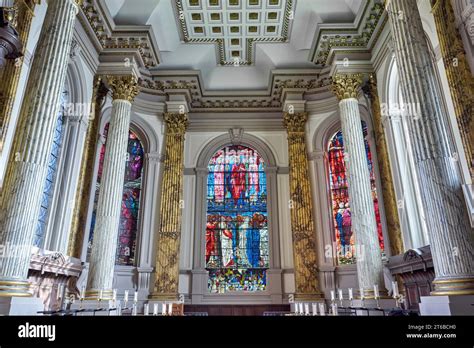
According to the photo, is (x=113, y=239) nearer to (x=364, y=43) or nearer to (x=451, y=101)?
(x=451, y=101)

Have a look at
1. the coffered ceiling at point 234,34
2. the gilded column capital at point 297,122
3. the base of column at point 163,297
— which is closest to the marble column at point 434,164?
the coffered ceiling at point 234,34

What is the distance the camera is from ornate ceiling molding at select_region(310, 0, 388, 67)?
10.6 metres

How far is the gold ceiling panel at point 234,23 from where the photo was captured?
12148 mm

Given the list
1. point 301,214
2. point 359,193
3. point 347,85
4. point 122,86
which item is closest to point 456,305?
point 359,193

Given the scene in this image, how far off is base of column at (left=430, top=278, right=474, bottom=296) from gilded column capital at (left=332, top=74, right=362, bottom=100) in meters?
Result: 7.07

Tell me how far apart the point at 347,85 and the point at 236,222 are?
6.68 meters

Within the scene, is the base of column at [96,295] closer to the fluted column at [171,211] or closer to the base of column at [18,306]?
the fluted column at [171,211]

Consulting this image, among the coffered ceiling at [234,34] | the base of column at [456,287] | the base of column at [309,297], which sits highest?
the coffered ceiling at [234,34]

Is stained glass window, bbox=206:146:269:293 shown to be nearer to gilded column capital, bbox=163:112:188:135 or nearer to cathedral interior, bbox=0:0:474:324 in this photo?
cathedral interior, bbox=0:0:474:324

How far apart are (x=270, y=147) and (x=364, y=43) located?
5.40 m

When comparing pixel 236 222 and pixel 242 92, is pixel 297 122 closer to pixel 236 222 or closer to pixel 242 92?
pixel 242 92

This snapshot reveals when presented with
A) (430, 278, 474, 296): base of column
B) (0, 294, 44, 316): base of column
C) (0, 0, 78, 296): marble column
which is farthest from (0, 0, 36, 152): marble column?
(430, 278, 474, 296): base of column

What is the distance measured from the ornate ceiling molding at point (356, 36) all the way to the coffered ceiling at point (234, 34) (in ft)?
0.09

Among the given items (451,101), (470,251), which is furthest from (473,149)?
(470,251)
